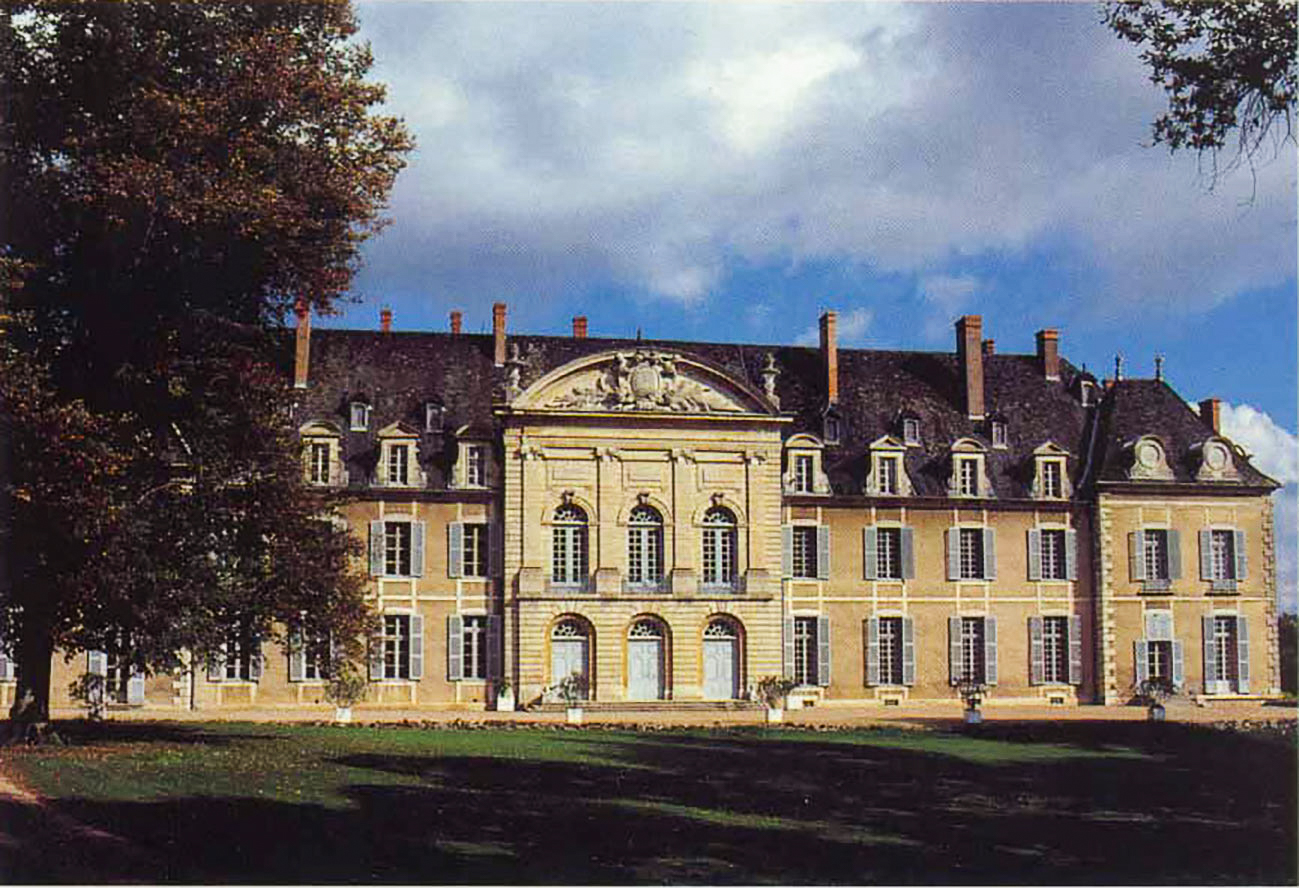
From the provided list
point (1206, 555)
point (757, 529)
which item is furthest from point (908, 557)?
point (1206, 555)

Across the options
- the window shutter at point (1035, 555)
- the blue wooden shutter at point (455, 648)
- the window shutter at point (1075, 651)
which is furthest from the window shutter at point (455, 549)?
the window shutter at point (1075, 651)

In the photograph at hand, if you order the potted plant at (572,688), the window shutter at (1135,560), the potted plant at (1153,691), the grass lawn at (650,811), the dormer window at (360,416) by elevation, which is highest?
the dormer window at (360,416)

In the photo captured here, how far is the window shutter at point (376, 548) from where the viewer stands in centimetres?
3488

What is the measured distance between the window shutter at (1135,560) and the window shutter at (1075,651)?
1.73m

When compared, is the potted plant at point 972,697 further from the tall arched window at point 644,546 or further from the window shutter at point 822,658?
the tall arched window at point 644,546

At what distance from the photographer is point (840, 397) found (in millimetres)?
38594

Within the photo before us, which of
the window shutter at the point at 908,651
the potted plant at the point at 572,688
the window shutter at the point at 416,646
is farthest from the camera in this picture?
the window shutter at the point at 908,651

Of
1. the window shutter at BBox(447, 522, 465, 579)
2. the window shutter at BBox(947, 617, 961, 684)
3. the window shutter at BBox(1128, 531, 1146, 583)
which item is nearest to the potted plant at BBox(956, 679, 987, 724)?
the window shutter at BBox(947, 617, 961, 684)

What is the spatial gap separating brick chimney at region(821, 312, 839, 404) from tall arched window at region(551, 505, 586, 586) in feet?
23.5

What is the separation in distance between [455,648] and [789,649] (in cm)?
758

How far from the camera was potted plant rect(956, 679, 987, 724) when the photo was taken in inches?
1161

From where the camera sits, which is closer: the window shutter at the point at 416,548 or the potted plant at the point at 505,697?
the potted plant at the point at 505,697

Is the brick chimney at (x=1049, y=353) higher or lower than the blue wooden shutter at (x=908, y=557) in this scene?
higher

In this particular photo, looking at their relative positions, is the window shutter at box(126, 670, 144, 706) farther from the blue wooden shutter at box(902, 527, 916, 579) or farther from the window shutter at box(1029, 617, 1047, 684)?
the window shutter at box(1029, 617, 1047, 684)
